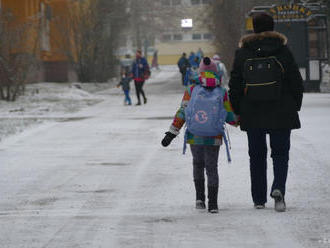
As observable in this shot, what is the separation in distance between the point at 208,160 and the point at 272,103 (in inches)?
27.4

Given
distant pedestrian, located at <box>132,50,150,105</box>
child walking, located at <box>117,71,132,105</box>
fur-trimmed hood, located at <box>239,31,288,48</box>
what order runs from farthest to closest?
distant pedestrian, located at <box>132,50,150,105</box>, child walking, located at <box>117,71,132,105</box>, fur-trimmed hood, located at <box>239,31,288,48</box>

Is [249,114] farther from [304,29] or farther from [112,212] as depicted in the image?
[304,29]

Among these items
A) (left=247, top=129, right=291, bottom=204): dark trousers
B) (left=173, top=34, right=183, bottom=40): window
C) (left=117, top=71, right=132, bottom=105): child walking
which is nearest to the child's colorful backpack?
(left=247, top=129, right=291, bottom=204): dark trousers

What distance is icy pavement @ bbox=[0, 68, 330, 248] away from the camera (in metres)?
6.35

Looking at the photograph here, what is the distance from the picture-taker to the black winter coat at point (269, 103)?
24.6 feet

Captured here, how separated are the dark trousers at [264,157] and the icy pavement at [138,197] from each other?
191 millimetres

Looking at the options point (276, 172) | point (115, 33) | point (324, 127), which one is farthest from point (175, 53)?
point (276, 172)

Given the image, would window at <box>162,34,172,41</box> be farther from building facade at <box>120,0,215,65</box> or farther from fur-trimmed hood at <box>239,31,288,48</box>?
fur-trimmed hood at <box>239,31,288,48</box>

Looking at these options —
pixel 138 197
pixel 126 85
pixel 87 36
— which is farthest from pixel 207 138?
pixel 87 36

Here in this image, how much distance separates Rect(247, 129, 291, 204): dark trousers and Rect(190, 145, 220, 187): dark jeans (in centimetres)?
32

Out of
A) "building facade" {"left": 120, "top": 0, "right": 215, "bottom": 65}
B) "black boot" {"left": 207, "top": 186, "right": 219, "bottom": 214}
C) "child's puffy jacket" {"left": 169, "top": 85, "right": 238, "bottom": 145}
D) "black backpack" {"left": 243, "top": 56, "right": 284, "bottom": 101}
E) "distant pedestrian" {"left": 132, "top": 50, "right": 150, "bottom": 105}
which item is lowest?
"building facade" {"left": 120, "top": 0, "right": 215, "bottom": 65}

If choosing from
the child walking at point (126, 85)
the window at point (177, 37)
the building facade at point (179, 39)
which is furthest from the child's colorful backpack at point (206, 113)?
the window at point (177, 37)

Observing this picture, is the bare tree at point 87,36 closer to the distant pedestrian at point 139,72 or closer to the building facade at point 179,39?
the distant pedestrian at point 139,72

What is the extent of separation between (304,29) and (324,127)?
13.2 metres
